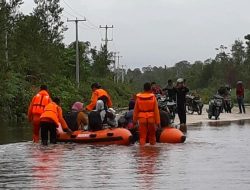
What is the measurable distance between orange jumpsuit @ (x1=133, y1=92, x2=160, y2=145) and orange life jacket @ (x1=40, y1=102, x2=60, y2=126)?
216cm

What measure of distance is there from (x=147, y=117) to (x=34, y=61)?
31597 mm

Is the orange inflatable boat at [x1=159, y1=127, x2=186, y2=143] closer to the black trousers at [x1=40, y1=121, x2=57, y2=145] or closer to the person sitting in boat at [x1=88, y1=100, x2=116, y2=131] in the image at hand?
the person sitting in boat at [x1=88, y1=100, x2=116, y2=131]

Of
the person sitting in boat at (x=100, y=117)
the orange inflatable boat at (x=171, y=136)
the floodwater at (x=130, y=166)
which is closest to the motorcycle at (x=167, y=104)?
the floodwater at (x=130, y=166)

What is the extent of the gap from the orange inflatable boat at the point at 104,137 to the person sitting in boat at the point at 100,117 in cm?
20

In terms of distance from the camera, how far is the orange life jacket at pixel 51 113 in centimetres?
1839

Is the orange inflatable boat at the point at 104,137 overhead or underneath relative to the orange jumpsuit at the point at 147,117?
underneath

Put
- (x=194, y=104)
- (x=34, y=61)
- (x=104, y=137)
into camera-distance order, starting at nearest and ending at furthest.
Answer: (x=104, y=137), (x=194, y=104), (x=34, y=61)

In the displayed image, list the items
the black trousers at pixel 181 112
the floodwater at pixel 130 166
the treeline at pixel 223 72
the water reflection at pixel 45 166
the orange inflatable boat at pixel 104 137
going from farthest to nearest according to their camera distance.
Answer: the treeline at pixel 223 72 < the black trousers at pixel 181 112 < the orange inflatable boat at pixel 104 137 < the water reflection at pixel 45 166 < the floodwater at pixel 130 166

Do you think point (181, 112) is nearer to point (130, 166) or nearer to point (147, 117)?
point (147, 117)

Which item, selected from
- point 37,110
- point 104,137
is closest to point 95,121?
point 104,137

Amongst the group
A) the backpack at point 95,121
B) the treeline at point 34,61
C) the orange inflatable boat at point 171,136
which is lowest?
the orange inflatable boat at point 171,136

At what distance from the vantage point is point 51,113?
18.5 m

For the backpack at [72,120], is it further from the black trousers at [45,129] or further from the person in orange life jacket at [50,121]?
the black trousers at [45,129]

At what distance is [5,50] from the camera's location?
37.0m
